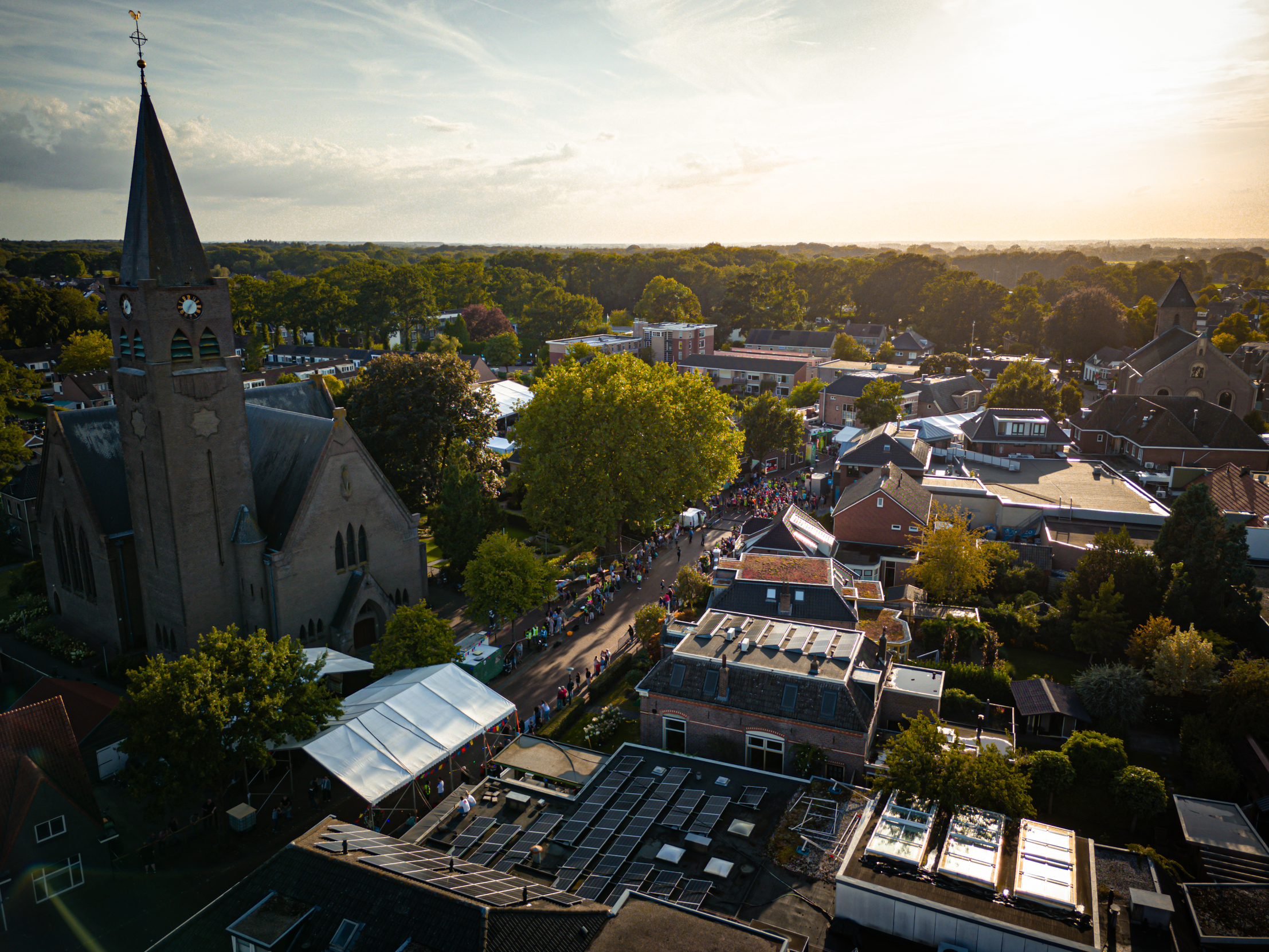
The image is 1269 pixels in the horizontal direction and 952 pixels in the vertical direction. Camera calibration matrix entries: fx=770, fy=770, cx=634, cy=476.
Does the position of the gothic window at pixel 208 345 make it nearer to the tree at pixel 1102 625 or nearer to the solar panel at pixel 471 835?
the solar panel at pixel 471 835

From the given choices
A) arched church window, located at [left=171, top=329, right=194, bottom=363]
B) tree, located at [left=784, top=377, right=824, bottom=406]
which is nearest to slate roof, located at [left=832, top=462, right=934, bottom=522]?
arched church window, located at [left=171, top=329, right=194, bottom=363]

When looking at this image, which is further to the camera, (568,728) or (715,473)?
(715,473)

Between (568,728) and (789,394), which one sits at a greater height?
(789,394)

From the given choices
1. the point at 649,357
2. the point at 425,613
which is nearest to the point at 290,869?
the point at 425,613

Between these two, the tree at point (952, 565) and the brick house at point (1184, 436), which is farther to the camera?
the brick house at point (1184, 436)

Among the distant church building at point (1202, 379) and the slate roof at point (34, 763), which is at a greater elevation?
the distant church building at point (1202, 379)

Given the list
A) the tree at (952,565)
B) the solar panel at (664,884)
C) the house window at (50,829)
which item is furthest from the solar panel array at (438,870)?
the tree at (952,565)

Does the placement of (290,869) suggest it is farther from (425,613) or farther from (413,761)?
(425,613)
